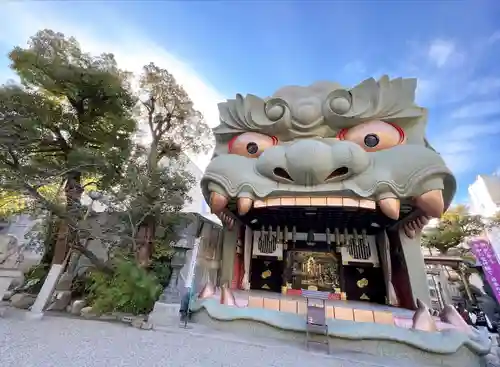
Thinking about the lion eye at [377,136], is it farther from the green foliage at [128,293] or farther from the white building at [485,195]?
the white building at [485,195]

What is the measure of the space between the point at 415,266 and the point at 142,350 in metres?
6.04

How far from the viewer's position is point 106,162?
25.2 feet

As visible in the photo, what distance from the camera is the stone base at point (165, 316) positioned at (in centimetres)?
527

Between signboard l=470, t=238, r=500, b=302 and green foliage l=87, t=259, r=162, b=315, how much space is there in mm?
10776

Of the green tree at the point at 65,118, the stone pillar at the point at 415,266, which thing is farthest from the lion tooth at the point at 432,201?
the green tree at the point at 65,118

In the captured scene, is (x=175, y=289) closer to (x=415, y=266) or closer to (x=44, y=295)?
(x=44, y=295)

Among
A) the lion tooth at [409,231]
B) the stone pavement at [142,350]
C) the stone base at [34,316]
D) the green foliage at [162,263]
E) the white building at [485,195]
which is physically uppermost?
the white building at [485,195]

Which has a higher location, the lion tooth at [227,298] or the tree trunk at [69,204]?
the tree trunk at [69,204]

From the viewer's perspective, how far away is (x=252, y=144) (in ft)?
19.4

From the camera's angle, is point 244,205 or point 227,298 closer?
point 244,205

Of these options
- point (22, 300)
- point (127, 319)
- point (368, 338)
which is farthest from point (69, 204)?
point (368, 338)

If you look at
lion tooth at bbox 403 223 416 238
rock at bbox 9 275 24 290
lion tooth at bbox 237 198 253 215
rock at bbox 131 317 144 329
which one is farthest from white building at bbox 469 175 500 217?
rock at bbox 9 275 24 290

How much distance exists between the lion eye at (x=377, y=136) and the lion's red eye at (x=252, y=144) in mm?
1861

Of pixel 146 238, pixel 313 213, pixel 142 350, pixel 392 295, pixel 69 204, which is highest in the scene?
pixel 69 204
